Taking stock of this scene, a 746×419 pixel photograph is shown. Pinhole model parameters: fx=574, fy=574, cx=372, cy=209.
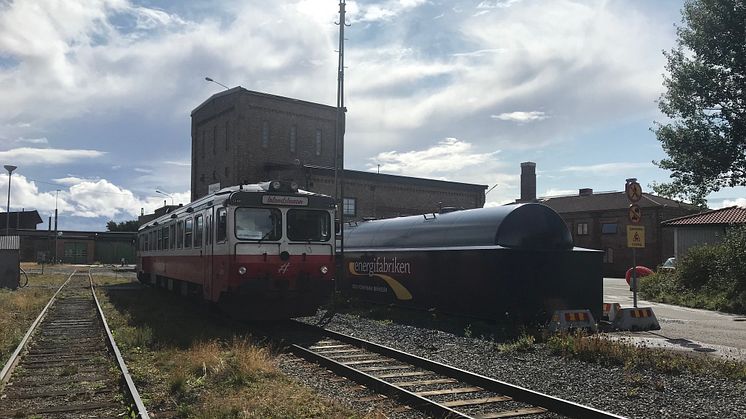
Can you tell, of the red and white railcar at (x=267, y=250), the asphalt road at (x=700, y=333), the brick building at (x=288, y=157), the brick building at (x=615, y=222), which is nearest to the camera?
the asphalt road at (x=700, y=333)

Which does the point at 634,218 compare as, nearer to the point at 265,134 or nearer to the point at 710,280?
the point at 710,280

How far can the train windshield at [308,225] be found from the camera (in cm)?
1271

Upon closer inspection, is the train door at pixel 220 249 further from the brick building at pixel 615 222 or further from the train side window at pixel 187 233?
the brick building at pixel 615 222

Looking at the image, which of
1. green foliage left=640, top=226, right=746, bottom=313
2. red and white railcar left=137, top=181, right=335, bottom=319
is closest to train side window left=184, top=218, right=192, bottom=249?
red and white railcar left=137, top=181, right=335, bottom=319

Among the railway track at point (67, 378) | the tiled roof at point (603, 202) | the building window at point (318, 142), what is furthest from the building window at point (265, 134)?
the railway track at point (67, 378)

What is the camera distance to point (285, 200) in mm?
12680

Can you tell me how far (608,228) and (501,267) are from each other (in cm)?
4122

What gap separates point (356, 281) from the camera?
18.9 metres

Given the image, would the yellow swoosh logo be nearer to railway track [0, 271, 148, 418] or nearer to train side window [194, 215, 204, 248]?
train side window [194, 215, 204, 248]

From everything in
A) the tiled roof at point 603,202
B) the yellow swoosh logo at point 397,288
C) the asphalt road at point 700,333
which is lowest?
the asphalt road at point 700,333

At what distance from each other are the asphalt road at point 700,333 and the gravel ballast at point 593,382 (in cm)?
265

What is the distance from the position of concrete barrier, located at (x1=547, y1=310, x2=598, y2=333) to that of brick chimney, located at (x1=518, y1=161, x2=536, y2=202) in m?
34.6

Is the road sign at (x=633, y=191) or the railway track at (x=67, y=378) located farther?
the road sign at (x=633, y=191)

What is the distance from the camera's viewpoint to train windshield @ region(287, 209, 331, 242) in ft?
41.7
